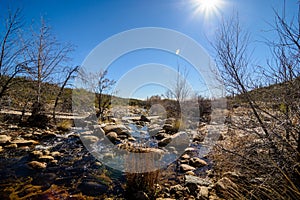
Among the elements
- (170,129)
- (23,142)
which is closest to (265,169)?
(170,129)

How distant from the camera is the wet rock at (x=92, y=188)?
11.6 ft

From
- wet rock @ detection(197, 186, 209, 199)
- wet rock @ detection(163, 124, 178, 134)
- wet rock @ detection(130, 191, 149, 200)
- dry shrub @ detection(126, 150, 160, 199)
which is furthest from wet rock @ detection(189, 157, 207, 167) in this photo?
wet rock @ detection(163, 124, 178, 134)

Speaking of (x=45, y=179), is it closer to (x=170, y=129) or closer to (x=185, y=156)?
(x=185, y=156)

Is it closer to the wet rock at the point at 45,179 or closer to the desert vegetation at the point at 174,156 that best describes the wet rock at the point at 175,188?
the desert vegetation at the point at 174,156

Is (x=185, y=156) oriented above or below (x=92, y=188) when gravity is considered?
above

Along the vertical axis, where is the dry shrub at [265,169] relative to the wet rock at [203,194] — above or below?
above

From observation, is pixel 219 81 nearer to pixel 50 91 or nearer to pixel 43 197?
pixel 43 197

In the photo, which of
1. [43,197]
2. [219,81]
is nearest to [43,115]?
[43,197]

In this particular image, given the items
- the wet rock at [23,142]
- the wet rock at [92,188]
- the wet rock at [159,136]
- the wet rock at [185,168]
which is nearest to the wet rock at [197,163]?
the wet rock at [185,168]

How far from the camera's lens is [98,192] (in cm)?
354

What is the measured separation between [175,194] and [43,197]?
2298 millimetres

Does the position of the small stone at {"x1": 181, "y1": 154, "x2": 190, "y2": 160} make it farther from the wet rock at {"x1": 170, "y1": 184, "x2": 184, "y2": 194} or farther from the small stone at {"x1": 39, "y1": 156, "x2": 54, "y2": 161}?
the small stone at {"x1": 39, "y1": 156, "x2": 54, "y2": 161}

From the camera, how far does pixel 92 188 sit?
3.69 m

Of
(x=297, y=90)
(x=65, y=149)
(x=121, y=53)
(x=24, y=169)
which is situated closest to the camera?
(x=297, y=90)
